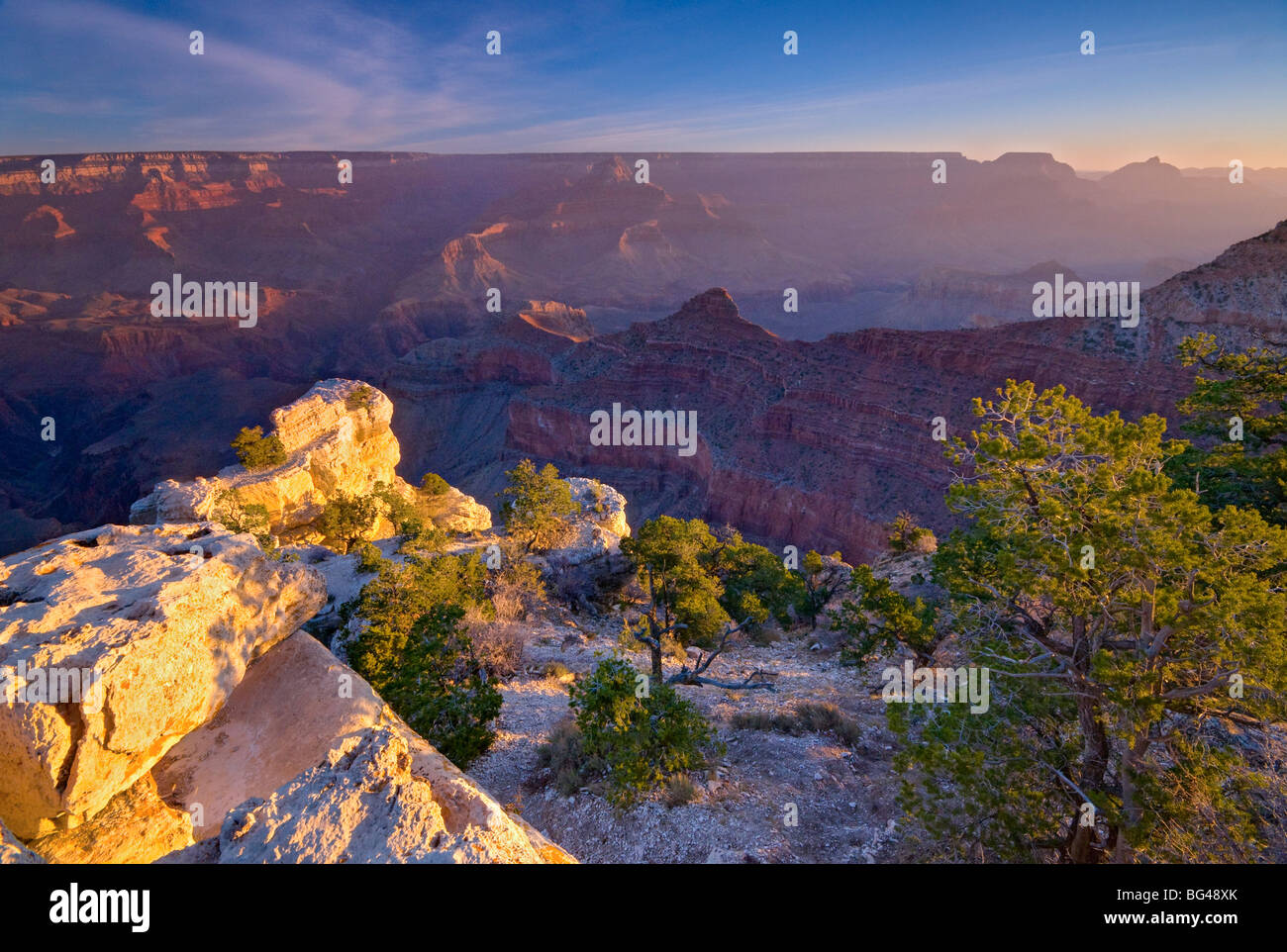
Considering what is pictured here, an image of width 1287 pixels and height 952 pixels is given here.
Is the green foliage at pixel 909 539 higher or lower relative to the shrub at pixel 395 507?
lower

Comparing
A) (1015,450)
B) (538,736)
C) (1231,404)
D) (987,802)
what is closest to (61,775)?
(538,736)

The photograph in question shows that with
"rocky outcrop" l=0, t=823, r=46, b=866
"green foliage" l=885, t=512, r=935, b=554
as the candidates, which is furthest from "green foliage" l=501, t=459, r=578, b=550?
"rocky outcrop" l=0, t=823, r=46, b=866

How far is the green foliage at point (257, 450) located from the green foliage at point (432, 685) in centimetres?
2122

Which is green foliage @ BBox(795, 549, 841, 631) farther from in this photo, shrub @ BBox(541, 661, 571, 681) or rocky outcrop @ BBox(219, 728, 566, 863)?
rocky outcrop @ BBox(219, 728, 566, 863)

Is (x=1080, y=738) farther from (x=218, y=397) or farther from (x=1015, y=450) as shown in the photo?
(x=218, y=397)

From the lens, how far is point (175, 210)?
161 m

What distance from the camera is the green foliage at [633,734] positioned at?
31.9ft

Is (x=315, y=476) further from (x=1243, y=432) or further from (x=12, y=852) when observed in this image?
(x=1243, y=432)

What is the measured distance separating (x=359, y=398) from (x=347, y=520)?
11.3 metres

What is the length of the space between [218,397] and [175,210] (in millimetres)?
107477

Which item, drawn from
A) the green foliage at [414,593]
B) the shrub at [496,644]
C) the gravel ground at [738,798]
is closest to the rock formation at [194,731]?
the gravel ground at [738,798]

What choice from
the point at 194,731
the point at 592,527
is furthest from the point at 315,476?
the point at 194,731

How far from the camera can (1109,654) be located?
6586 millimetres

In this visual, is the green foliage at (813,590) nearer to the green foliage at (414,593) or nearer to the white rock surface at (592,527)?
the white rock surface at (592,527)
